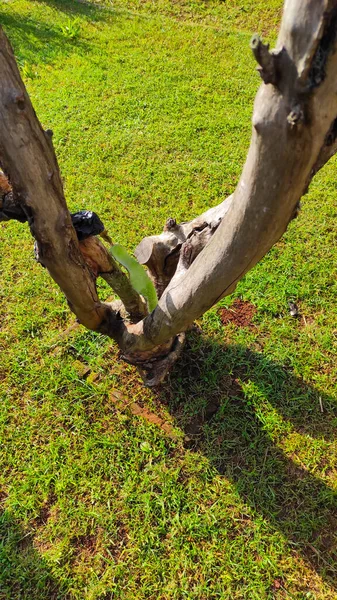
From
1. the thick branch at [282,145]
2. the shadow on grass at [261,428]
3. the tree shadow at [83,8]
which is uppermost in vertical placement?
the tree shadow at [83,8]

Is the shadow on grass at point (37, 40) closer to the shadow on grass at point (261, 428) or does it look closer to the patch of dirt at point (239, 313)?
the patch of dirt at point (239, 313)

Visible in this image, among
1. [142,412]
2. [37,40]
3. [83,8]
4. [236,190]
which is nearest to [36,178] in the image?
[236,190]

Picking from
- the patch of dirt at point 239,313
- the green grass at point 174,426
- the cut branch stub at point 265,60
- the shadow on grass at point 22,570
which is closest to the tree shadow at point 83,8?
A: the green grass at point 174,426

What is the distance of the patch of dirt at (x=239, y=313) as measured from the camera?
10.9ft

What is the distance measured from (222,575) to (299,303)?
1967mm

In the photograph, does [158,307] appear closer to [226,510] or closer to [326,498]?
[226,510]

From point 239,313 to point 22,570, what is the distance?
85.4 inches

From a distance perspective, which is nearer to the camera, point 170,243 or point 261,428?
point 170,243

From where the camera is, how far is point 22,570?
2.40 meters

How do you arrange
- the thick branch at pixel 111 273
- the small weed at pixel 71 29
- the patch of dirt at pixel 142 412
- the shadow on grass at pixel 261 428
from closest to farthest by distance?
the thick branch at pixel 111 273 < the shadow on grass at pixel 261 428 < the patch of dirt at pixel 142 412 < the small weed at pixel 71 29

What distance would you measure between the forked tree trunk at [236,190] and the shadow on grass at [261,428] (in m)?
0.59

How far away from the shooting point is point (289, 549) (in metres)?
2.41

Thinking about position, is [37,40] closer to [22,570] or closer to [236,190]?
[236,190]

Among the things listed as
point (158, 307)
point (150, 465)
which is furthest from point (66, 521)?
point (158, 307)
